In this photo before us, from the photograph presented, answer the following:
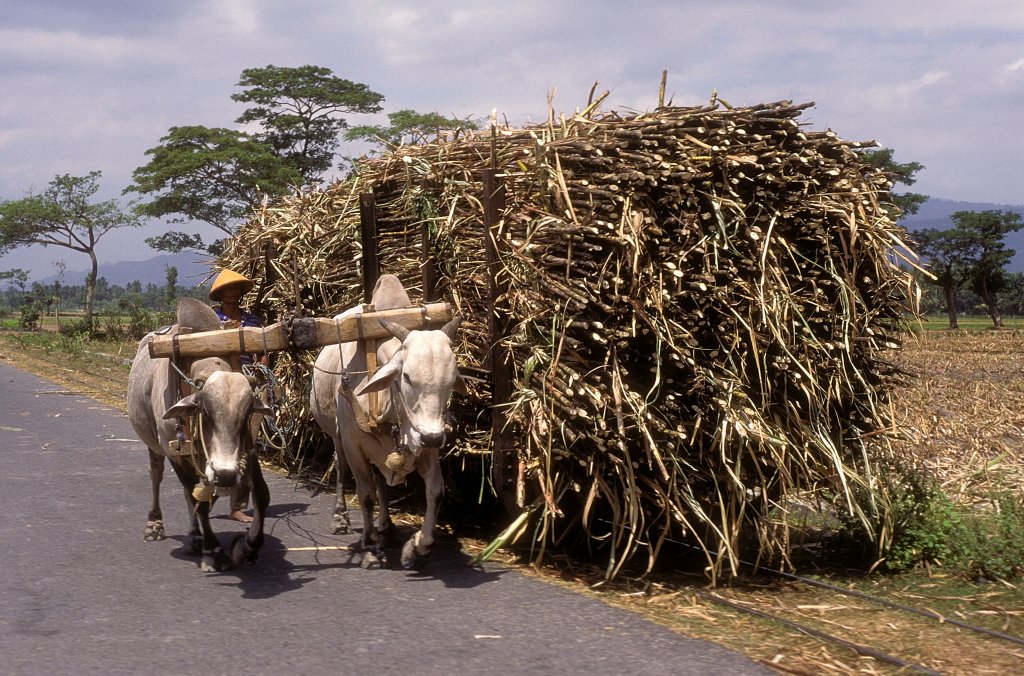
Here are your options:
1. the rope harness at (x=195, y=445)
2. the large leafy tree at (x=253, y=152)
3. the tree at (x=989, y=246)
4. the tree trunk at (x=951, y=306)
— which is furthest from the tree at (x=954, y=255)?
the rope harness at (x=195, y=445)

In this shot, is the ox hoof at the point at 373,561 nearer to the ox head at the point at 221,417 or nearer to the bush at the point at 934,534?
the ox head at the point at 221,417

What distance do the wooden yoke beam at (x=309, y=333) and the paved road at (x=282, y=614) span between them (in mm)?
1436

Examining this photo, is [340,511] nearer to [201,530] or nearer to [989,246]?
[201,530]

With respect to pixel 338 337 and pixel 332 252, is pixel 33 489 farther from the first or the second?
pixel 338 337

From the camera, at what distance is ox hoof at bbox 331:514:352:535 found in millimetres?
7145

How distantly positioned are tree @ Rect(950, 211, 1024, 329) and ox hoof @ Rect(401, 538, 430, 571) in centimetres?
4295

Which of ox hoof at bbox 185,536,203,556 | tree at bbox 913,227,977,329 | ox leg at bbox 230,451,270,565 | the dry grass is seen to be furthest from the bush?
tree at bbox 913,227,977,329

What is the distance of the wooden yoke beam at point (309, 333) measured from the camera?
5.99 metres

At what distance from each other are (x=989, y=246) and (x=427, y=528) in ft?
162

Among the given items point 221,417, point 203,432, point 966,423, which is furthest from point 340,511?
point 966,423

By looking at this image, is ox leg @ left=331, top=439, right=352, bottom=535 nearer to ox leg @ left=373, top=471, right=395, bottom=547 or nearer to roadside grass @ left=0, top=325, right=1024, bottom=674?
ox leg @ left=373, top=471, right=395, bottom=547

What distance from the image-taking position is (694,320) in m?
5.51

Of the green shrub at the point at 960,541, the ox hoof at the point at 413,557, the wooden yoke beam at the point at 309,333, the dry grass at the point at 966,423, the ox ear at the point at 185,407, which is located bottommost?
the ox hoof at the point at 413,557

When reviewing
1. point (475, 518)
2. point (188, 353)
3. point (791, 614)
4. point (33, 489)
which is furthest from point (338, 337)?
point (33, 489)
